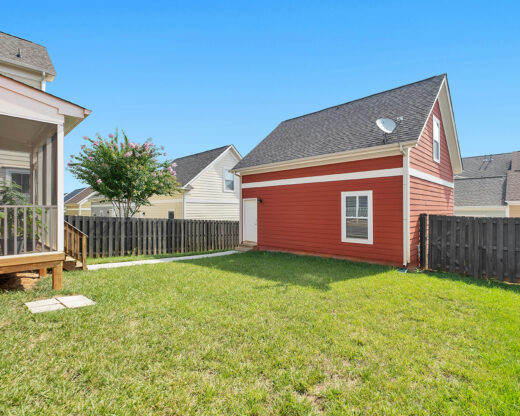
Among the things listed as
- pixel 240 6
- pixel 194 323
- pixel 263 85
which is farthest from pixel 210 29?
pixel 194 323

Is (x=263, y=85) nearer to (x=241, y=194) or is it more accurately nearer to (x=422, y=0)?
(x=241, y=194)

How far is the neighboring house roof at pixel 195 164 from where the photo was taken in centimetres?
1841

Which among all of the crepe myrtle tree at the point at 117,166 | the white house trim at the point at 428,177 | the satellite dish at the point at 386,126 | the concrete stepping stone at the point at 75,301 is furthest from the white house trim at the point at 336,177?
the concrete stepping stone at the point at 75,301

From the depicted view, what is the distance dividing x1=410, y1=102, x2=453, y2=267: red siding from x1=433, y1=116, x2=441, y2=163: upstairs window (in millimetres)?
197

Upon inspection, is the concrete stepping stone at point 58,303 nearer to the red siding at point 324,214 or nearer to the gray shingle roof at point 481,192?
the red siding at point 324,214

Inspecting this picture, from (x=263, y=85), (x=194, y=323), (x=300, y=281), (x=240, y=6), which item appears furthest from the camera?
(x=263, y=85)

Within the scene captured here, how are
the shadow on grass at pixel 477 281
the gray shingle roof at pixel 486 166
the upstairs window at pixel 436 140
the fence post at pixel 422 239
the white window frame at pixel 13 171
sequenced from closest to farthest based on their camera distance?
the shadow on grass at pixel 477 281 < the fence post at pixel 422 239 < the white window frame at pixel 13 171 < the upstairs window at pixel 436 140 < the gray shingle roof at pixel 486 166

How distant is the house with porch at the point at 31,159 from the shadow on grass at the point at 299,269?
423 centimetres

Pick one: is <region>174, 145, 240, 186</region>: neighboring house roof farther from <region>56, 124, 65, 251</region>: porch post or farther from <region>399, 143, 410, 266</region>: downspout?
<region>399, 143, 410, 266</region>: downspout

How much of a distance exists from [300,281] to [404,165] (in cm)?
479

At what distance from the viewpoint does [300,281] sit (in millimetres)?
6402

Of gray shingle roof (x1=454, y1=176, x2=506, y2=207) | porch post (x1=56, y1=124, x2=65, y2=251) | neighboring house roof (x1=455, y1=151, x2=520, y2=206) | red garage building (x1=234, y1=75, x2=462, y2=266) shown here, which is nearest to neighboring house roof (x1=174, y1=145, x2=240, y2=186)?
red garage building (x1=234, y1=75, x2=462, y2=266)

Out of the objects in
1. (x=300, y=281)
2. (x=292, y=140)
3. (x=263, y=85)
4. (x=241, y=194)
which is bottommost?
(x=300, y=281)

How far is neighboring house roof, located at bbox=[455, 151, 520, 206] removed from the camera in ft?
55.7
